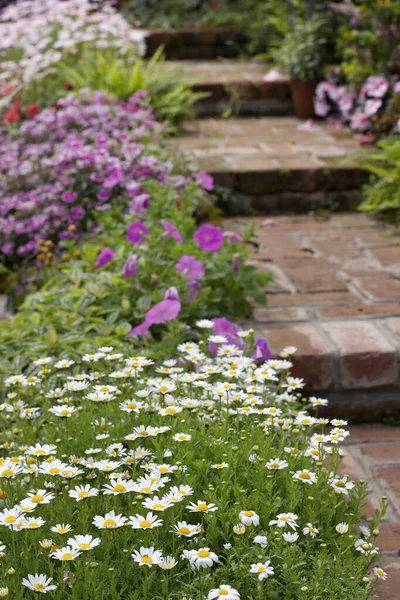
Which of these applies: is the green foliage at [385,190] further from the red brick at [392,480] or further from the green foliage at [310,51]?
the red brick at [392,480]

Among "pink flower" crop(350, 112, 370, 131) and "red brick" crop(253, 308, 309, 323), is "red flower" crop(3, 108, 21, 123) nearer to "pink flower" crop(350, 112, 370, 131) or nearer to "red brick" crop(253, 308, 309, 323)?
"pink flower" crop(350, 112, 370, 131)

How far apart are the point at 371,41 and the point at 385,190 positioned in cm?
164

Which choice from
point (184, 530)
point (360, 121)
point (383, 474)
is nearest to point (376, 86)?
point (360, 121)

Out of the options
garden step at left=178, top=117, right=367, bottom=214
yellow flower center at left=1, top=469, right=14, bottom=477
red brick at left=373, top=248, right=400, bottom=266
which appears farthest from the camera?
garden step at left=178, top=117, right=367, bottom=214

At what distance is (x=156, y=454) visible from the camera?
2.08 m

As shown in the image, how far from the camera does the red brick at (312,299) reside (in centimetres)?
376

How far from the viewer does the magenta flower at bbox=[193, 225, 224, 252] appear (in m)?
3.41

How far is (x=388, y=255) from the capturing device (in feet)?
14.4

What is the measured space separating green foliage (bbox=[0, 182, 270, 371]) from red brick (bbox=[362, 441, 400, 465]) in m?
0.78


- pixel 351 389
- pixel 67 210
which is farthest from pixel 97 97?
pixel 351 389

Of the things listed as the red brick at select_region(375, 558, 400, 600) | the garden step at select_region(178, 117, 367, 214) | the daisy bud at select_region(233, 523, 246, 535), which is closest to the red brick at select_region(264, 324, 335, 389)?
the red brick at select_region(375, 558, 400, 600)

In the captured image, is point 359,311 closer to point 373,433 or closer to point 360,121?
point 373,433

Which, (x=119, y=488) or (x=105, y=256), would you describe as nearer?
(x=119, y=488)

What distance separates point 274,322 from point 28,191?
1.99 metres
